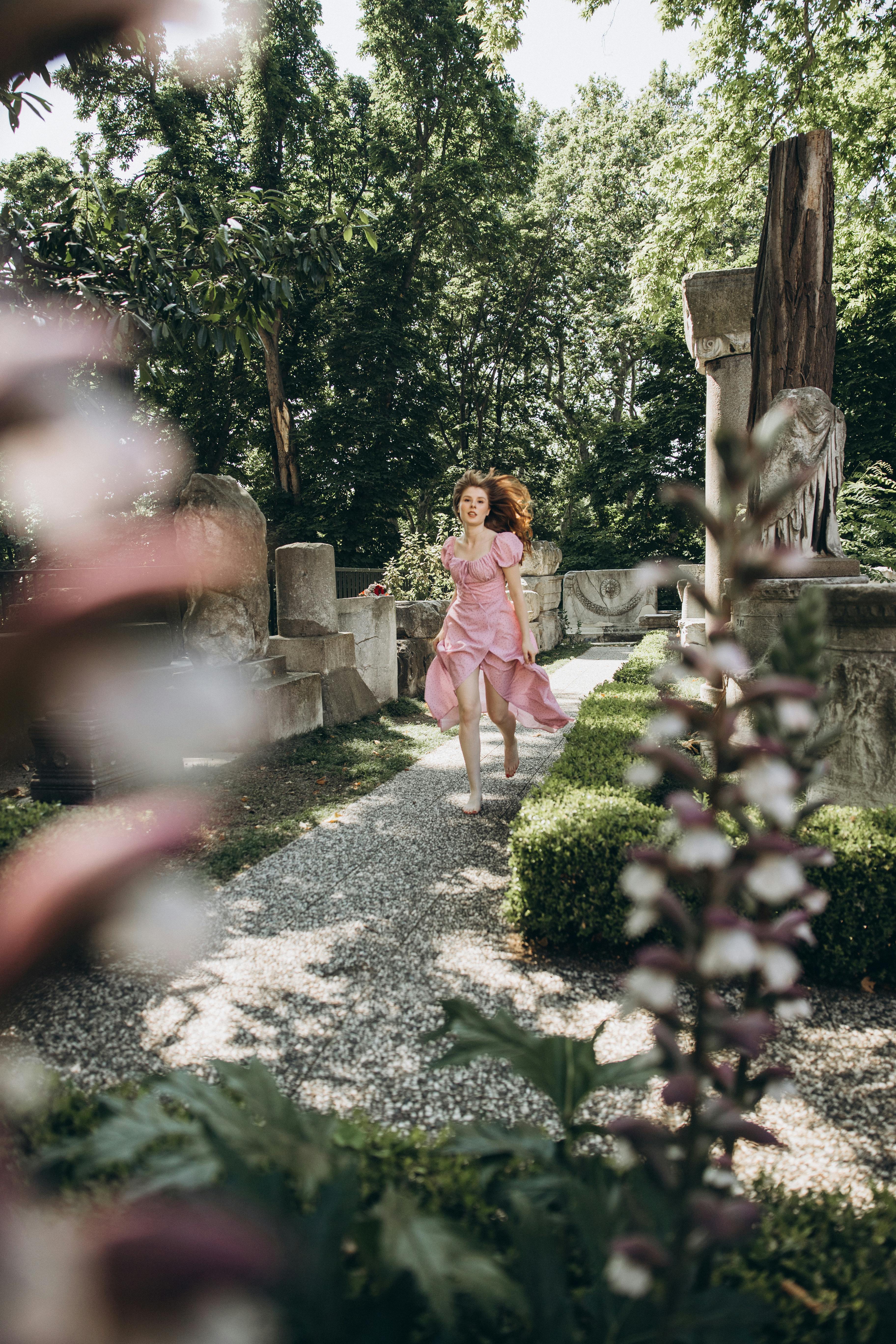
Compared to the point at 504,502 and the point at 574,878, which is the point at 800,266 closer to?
the point at 504,502

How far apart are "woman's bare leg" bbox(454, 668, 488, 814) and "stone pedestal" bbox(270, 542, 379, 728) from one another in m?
3.13

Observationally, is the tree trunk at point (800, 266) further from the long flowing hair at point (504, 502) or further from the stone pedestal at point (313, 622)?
the stone pedestal at point (313, 622)

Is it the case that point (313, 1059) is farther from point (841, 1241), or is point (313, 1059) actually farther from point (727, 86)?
point (727, 86)

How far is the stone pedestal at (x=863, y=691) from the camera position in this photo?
388 cm

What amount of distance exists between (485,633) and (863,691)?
217 cm

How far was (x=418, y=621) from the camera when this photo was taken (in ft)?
33.2

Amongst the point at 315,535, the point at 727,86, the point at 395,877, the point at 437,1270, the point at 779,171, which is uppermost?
the point at 727,86

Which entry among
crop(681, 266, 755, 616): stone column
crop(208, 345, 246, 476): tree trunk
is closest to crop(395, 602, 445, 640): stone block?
crop(681, 266, 755, 616): stone column

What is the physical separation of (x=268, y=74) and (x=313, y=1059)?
2105 cm

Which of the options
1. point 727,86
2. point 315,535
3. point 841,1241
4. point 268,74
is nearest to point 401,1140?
point 841,1241

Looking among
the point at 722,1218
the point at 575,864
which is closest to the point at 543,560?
the point at 575,864

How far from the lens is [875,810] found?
338 centimetres

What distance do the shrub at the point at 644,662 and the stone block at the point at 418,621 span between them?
8.43 ft

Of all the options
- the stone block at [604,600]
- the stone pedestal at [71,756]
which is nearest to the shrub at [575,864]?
the stone pedestal at [71,756]
